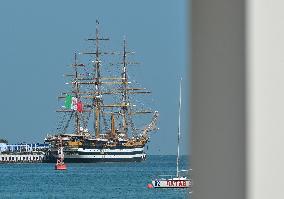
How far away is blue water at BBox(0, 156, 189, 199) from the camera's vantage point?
48.4m

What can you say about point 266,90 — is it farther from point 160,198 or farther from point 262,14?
point 160,198

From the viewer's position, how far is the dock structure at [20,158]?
93.7 metres

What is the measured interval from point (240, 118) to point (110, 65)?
8152 cm

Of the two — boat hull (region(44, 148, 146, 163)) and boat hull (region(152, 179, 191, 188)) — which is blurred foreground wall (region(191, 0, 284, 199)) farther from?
boat hull (region(44, 148, 146, 163))

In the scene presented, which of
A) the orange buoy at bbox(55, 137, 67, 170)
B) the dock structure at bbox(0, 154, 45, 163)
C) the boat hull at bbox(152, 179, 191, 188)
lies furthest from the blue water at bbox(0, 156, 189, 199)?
the dock structure at bbox(0, 154, 45, 163)

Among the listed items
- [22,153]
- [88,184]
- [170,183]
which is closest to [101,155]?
[22,153]

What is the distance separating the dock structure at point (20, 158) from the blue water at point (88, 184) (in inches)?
356

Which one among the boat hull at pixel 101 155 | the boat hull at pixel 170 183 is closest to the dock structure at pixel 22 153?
the boat hull at pixel 101 155

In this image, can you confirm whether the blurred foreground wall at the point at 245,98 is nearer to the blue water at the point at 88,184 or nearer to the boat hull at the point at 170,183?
the blue water at the point at 88,184

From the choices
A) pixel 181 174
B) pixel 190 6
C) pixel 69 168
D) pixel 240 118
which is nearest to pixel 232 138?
pixel 240 118

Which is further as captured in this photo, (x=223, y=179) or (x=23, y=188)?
(x=23, y=188)

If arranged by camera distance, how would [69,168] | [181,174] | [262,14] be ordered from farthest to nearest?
[69,168] < [181,174] < [262,14]

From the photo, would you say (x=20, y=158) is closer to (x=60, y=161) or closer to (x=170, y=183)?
(x=60, y=161)

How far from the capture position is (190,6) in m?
0.83
